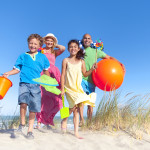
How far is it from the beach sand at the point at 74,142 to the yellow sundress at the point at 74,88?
624 mm

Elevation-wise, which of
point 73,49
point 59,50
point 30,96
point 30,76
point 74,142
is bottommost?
point 74,142

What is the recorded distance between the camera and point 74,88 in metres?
3.83

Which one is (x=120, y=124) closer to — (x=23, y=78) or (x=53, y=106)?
(x=53, y=106)

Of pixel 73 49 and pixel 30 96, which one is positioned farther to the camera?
pixel 73 49

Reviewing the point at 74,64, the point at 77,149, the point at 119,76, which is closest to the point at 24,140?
the point at 77,149

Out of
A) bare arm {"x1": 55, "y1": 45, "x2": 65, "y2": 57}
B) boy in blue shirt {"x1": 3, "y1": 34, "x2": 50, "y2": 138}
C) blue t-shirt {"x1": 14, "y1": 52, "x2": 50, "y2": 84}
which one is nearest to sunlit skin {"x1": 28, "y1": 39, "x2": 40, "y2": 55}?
boy in blue shirt {"x1": 3, "y1": 34, "x2": 50, "y2": 138}

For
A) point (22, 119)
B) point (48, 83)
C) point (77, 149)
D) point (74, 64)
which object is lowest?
point (77, 149)

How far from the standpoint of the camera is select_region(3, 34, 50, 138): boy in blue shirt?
11.3ft

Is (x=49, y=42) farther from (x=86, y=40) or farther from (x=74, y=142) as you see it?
(x=74, y=142)

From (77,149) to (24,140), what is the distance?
2.93ft

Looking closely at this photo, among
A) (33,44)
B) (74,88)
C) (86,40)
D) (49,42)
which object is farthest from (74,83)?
(86,40)

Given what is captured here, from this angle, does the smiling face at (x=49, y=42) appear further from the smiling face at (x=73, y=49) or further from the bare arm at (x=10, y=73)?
the bare arm at (x=10, y=73)

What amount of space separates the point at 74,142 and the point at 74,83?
43.4 inches

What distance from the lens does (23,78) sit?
3.51 m
